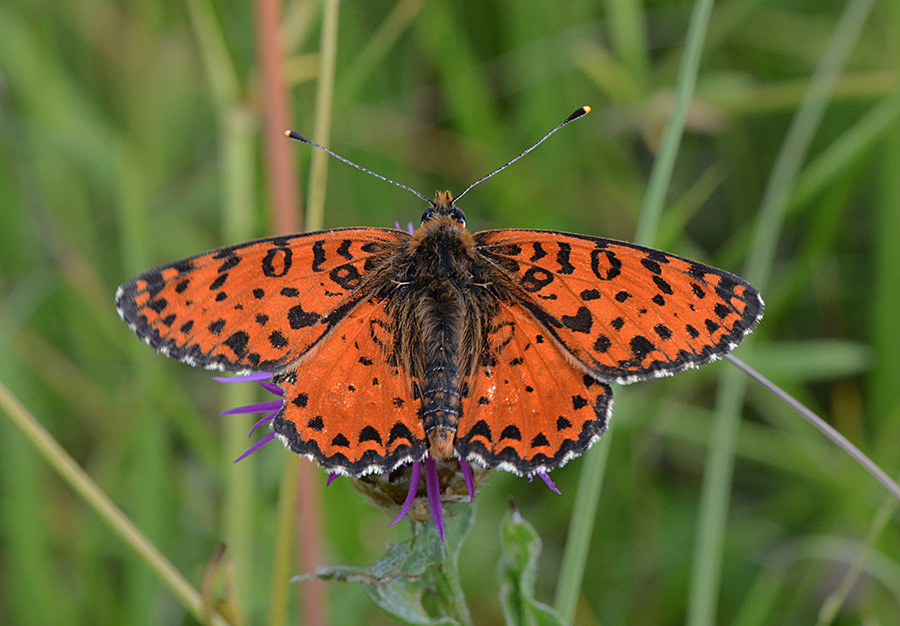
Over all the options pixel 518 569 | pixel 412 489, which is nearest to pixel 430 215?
pixel 412 489

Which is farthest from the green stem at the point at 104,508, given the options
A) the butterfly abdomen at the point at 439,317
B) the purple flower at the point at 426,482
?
the butterfly abdomen at the point at 439,317

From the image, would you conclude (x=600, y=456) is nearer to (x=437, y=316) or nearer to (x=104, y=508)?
(x=437, y=316)

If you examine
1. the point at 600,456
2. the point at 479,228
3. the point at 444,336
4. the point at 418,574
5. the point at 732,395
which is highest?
the point at 479,228

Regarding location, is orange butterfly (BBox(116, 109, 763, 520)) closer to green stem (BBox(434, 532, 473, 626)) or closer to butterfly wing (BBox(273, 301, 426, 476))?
butterfly wing (BBox(273, 301, 426, 476))

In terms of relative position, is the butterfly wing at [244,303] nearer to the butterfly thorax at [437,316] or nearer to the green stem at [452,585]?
the butterfly thorax at [437,316]

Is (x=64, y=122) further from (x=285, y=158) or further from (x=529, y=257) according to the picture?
(x=529, y=257)

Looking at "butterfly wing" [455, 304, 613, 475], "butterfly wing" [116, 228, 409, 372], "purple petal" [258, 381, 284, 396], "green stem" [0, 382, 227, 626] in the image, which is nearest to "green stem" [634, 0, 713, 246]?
"butterfly wing" [455, 304, 613, 475]

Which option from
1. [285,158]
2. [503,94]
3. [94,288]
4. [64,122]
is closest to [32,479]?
[94,288]
